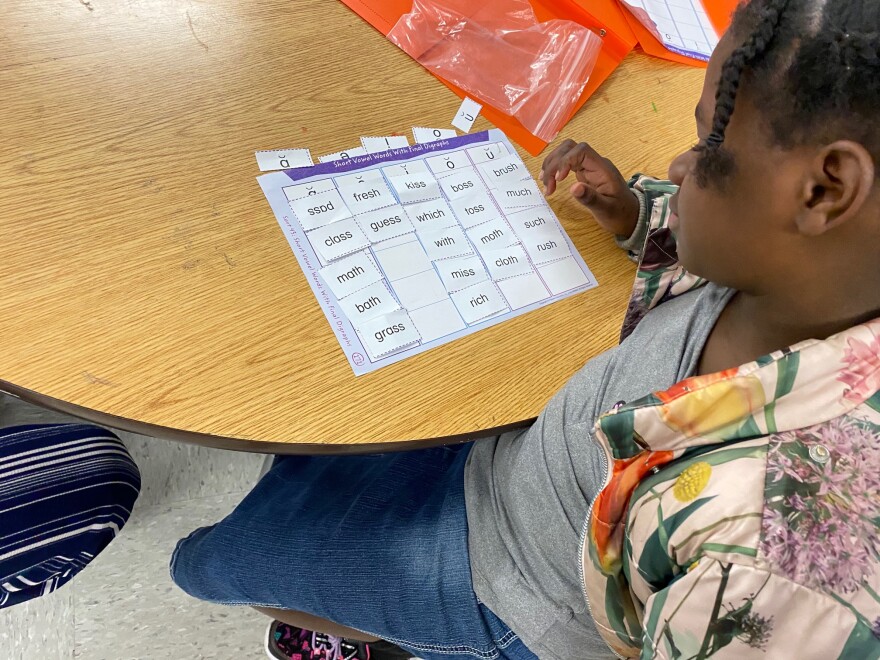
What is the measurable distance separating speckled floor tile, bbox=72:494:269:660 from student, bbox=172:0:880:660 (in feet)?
2.28

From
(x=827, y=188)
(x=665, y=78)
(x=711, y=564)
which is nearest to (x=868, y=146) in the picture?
(x=827, y=188)

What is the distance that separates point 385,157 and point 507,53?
30 cm

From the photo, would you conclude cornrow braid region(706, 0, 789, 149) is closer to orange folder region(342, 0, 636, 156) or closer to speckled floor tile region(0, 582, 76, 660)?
orange folder region(342, 0, 636, 156)

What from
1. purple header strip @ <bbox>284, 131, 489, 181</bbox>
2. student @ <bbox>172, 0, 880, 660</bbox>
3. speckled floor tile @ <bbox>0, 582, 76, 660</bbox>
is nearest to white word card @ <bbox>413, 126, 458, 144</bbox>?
purple header strip @ <bbox>284, 131, 489, 181</bbox>

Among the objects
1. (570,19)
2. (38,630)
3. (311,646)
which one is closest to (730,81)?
(570,19)

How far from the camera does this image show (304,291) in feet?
2.22

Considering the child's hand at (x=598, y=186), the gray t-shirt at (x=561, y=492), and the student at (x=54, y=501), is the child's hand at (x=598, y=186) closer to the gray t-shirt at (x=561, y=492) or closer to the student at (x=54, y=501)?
the gray t-shirt at (x=561, y=492)

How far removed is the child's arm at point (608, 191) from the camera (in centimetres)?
81

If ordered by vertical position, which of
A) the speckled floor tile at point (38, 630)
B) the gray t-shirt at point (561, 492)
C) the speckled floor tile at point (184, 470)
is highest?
the gray t-shirt at point (561, 492)

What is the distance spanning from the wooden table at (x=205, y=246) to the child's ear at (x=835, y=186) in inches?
13.4

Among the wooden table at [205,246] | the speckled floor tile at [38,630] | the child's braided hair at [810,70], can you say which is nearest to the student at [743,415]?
the child's braided hair at [810,70]

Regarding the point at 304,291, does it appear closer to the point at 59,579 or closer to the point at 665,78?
the point at 59,579

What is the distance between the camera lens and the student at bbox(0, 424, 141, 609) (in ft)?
2.39

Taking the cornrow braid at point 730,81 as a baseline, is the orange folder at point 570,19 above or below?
below
